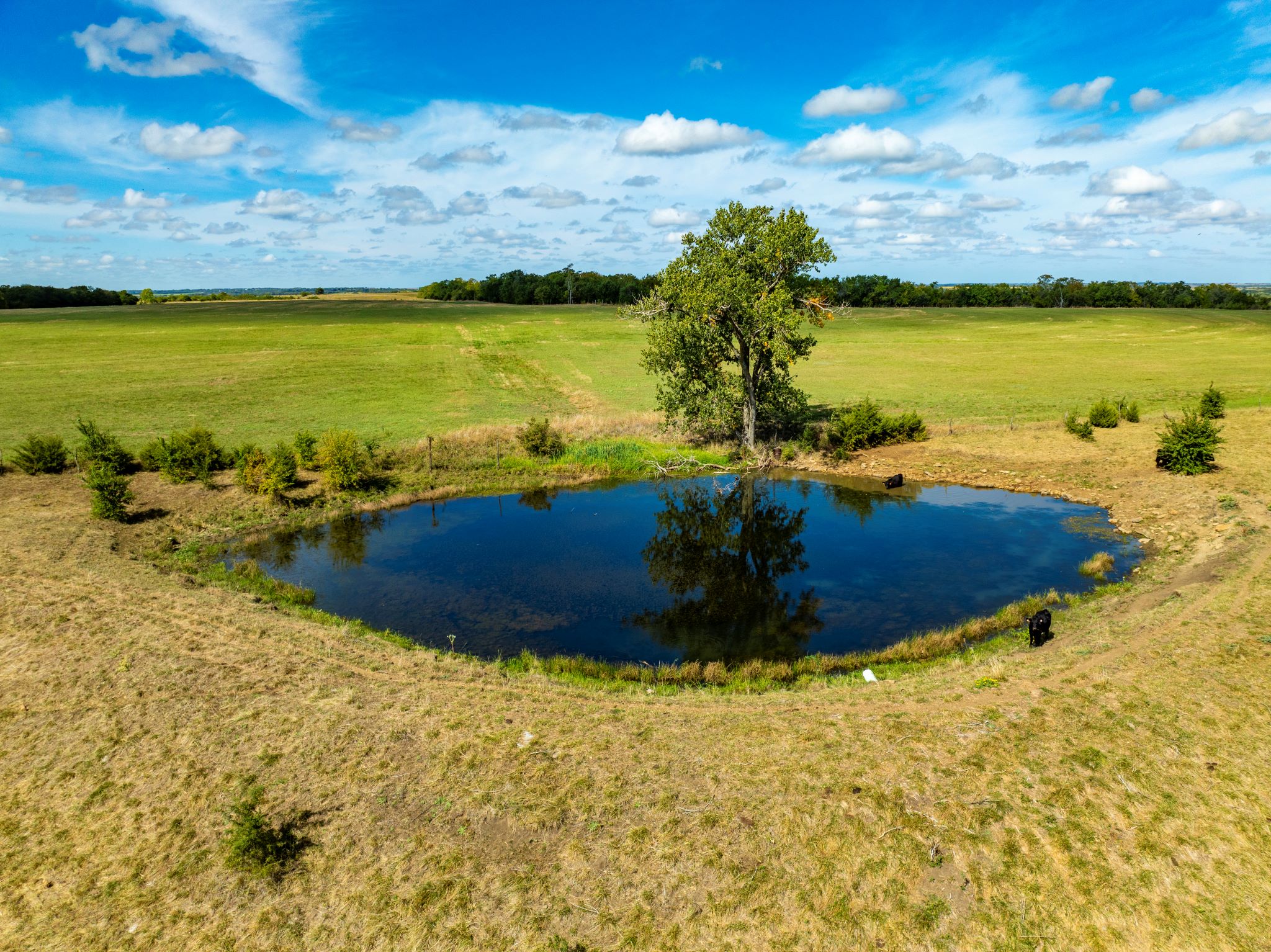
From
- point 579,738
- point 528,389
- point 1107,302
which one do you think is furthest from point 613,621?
point 1107,302

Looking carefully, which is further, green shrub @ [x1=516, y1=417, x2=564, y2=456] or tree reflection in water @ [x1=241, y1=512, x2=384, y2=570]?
green shrub @ [x1=516, y1=417, x2=564, y2=456]

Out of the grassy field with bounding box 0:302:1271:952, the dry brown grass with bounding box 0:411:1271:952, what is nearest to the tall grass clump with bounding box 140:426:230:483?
the grassy field with bounding box 0:302:1271:952

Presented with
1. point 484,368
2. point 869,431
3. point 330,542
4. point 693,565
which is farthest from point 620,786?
point 484,368

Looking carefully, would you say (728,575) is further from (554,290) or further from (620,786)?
(554,290)

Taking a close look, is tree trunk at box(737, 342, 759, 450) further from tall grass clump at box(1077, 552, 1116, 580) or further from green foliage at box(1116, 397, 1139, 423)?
green foliage at box(1116, 397, 1139, 423)

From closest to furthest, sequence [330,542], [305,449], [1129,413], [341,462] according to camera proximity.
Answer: [330,542], [341,462], [305,449], [1129,413]

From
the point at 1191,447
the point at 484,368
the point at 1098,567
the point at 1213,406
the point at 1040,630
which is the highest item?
the point at 484,368

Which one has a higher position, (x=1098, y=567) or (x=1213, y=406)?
(x=1213, y=406)
